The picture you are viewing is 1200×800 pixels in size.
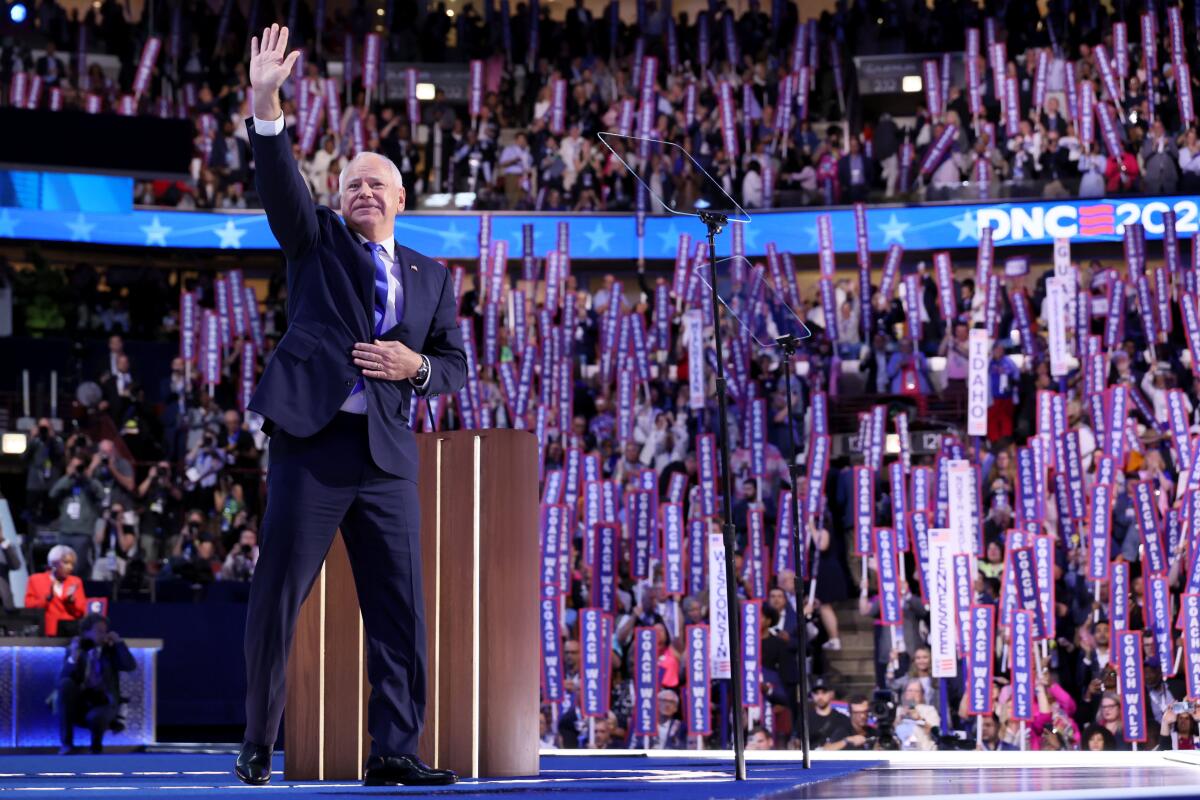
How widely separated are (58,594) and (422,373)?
326 inches

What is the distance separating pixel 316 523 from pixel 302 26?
19.4 m

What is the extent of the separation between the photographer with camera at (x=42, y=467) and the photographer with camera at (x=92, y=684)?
14.5ft

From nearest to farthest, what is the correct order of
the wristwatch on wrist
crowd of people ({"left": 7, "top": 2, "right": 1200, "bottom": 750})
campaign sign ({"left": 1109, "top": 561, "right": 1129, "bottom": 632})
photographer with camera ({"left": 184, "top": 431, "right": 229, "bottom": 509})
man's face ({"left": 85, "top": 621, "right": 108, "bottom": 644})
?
the wristwatch on wrist, man's face ({"left": 85, "top": 621, "right": 108, "bottom": 644}), campaign sign ({"left": 1109, "top": 561, "right": 1129, "bottom": 632}), crowd of people ({"left": 7, "top": 2, "right": 1200, "bottom": 750}), photographer with camera ({"left": 184, "top": 431, "right": 229, "bottom": 509})

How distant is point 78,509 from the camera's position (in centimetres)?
1404

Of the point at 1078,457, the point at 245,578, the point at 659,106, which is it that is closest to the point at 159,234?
the point at 659,106

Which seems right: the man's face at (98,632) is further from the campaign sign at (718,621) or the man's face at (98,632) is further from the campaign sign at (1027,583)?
the campaign sign at (1027,583)

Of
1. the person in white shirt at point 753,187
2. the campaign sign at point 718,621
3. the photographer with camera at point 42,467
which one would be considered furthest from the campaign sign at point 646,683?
the person in white shirt at point 753,187

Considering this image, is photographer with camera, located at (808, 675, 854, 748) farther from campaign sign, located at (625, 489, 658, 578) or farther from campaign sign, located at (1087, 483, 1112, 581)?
campaign sign, located at (625, 489, 658, 578)

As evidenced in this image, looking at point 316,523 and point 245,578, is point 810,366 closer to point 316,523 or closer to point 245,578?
→ point 245,578

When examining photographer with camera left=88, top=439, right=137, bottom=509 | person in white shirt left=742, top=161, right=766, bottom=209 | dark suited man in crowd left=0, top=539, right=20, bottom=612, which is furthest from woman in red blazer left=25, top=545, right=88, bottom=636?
person in white shirt left=742, top=161, right=766, bottom=209

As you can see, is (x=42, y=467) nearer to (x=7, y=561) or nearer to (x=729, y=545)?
(x=7, y=561)

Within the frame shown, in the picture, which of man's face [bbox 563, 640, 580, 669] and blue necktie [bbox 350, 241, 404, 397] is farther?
man's face [bbox 563, 640, 580, 669]

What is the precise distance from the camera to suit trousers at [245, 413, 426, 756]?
3.61m

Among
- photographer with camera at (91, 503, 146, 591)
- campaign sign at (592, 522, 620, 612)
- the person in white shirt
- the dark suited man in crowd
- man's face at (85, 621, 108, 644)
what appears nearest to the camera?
man's face at (85, 621, 108, 644)
